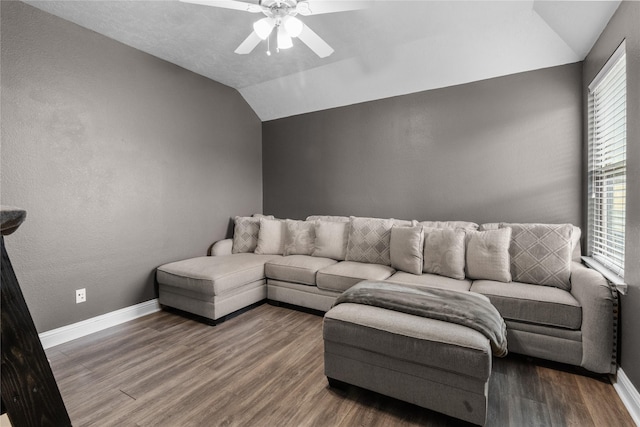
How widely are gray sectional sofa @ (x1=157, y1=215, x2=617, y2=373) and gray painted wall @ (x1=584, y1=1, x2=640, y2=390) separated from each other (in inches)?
3.9

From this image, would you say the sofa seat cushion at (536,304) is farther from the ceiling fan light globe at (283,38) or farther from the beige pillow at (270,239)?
the ceiling fan light globe at (283,38)

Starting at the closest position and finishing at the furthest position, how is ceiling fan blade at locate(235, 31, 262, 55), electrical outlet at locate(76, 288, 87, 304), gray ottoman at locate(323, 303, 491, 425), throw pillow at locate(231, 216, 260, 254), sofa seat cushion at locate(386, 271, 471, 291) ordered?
1. gray ottoman at locate(323, 303, 491, 425)
2. ceiling fan blade at locate(235, 31, 262, 55)
3. sofa seat cushion at locate(386, 271, 471, 291)
4. electrical outlet at locate(76, 288, 87, 304)
5. throw pillow at locate(231, 216, 260, 254)

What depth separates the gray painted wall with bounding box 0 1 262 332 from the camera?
235cm

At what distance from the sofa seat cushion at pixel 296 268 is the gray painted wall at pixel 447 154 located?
1012mm

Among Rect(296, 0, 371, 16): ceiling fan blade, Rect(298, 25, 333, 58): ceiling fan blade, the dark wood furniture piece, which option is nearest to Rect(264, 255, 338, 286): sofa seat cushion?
Rect(298, 25, 333, 58): ceiling fan blade

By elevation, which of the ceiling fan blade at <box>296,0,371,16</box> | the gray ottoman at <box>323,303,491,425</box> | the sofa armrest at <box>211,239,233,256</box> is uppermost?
the ceiling fan blade at <box>296,0,371,16</box>

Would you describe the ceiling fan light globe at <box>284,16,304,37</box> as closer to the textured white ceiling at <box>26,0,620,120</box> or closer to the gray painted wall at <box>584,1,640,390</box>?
the textured white ceiling at <box>26,0,620,120</box>

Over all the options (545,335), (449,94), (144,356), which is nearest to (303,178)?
(449,94)

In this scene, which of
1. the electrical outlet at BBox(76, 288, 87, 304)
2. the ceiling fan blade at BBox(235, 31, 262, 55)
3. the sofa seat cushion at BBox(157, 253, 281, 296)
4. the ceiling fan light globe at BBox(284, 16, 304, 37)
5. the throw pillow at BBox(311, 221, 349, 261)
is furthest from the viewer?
the throw pillow at BBox(311, 221, 349, 261)

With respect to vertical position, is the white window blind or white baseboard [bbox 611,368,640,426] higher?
the white window blind

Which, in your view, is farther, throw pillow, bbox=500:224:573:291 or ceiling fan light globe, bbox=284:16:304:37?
throw pillow, bbox=500:224:573:291

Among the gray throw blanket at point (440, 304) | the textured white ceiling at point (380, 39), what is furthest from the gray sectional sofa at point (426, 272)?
the textured white ceiling at point (380, 39)

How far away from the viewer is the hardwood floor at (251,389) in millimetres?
1647

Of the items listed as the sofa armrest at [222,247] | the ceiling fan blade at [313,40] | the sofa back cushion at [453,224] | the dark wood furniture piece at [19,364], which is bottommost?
the sofa armrest at [222,247]
